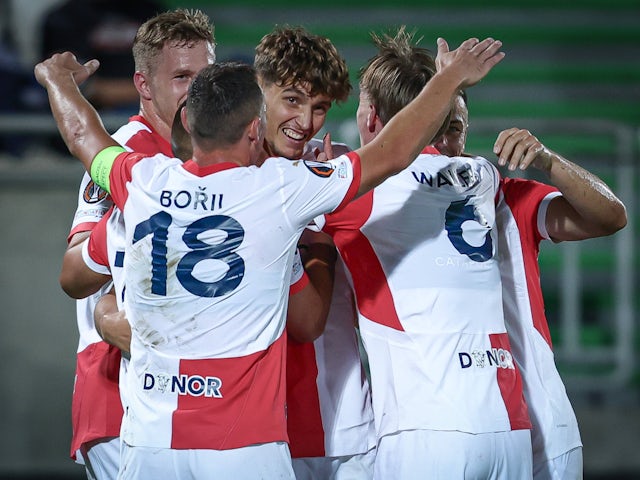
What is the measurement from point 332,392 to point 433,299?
22.5 inches

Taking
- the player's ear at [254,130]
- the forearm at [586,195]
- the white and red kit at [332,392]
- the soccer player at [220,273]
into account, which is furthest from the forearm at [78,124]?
the forearm at [586,195]

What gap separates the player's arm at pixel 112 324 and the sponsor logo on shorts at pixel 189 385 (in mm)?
316

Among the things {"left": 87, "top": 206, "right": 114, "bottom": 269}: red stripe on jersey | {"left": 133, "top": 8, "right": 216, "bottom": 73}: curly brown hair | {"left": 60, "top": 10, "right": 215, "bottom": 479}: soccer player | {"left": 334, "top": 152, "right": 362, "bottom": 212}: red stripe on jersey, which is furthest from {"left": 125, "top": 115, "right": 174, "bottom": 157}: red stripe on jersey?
{"left": 334, "top": 152, "right": 362, "bottom": 212}: red stripe on jersey

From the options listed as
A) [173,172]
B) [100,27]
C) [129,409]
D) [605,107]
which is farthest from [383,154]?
[605,107]

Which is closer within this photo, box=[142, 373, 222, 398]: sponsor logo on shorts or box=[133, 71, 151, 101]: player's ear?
box=[142, 373, 222, 398]: sponsor logo on shorts

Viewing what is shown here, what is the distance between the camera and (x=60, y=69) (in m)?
3.39

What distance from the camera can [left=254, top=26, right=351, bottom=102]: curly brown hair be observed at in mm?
3609

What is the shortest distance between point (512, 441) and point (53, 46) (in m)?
5.79


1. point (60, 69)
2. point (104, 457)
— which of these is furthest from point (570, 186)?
point (104, 457)

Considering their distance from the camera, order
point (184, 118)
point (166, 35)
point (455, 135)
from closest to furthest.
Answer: point (184, 118) < point (455, 135) < point (166, 35)

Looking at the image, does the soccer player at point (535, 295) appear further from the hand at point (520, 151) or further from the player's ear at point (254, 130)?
the player's ear at point (254, 130)

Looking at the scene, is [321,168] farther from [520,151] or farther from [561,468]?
[561,468]

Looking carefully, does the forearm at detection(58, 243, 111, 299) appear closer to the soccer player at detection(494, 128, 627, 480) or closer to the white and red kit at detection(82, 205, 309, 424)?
the white and red kit at detection(82, 205, 309, 424)

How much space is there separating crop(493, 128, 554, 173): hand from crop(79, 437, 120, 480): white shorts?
1.65 metres
